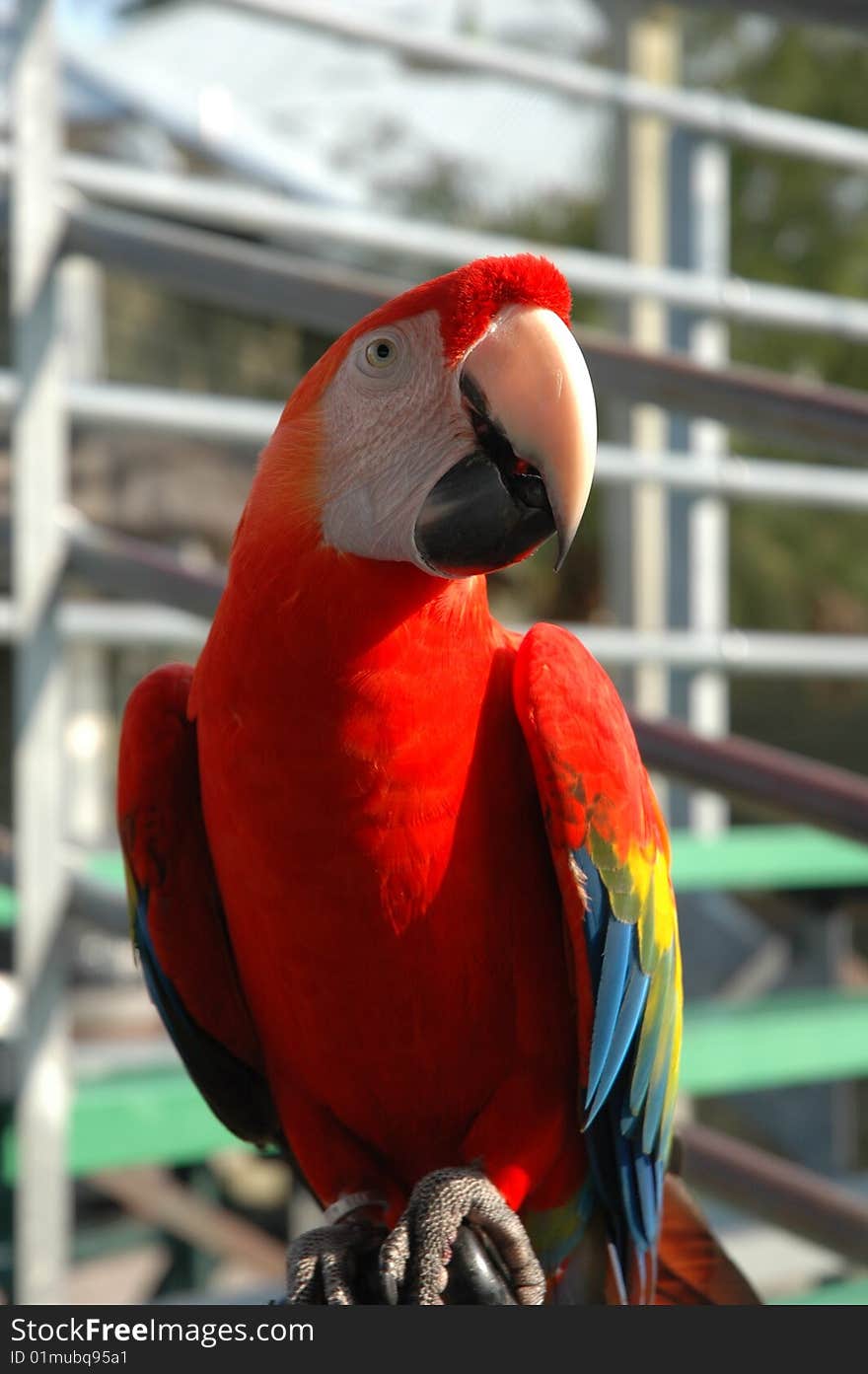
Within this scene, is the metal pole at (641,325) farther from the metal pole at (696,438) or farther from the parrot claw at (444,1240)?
the parrot claw at (444,1240)

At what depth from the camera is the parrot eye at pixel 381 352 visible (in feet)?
2.13

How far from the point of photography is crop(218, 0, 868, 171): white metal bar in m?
1.36

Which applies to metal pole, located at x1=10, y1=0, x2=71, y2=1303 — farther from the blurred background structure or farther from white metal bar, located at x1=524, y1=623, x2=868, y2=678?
white metal bar, located at x1=524, y1=623, x2=868, y2=678

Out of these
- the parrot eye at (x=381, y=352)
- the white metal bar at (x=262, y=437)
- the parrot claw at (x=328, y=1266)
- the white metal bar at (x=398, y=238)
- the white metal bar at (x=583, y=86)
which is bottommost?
the parrot claw at (x=328, y=1266)

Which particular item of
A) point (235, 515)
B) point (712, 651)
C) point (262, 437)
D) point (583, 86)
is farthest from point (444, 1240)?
point (235, 515)

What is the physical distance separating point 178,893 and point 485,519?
0.31 m

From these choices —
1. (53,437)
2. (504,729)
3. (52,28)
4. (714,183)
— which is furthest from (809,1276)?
(52,28)

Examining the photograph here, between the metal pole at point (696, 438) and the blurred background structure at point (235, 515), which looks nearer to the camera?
the blurred background structure at point (235, 515)

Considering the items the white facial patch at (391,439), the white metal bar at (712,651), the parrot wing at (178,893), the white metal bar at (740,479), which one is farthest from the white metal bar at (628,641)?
the white facial patch at (391,439)

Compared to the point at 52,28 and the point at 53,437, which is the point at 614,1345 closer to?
the point at 53,437

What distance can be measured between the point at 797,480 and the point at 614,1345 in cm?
132

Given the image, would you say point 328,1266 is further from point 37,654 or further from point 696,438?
point 696,438

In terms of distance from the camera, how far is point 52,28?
1114 millimetres

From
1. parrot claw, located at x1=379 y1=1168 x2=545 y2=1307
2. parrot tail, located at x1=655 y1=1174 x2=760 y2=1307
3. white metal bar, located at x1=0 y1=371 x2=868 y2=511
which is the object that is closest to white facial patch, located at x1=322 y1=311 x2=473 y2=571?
parrot claw, located at x1=379 y1=1168 x2=545 y2=1307
